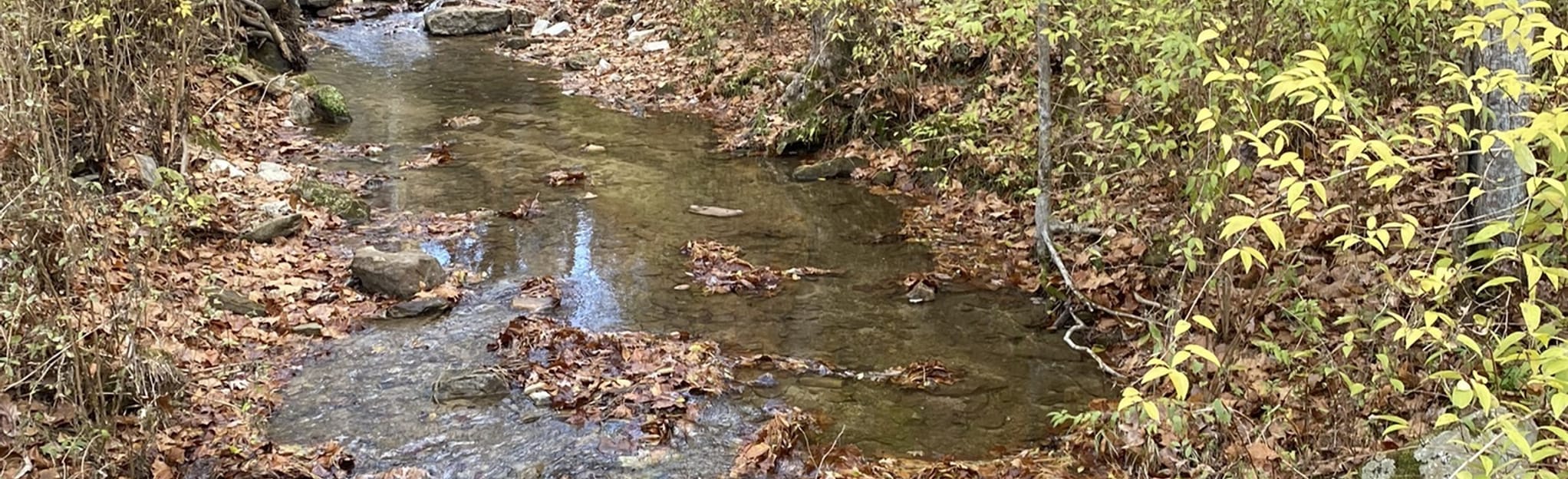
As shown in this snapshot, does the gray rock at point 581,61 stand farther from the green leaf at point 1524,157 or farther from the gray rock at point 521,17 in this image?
the green leaf at point 1524,157

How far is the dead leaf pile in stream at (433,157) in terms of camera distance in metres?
11.6

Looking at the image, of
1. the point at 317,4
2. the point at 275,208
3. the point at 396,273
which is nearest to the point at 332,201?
the point at 275,208

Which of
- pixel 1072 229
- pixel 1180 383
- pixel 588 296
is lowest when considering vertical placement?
pixel 588 296

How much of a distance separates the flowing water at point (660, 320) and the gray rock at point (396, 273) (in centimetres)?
40

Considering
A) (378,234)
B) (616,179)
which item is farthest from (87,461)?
(616,179)

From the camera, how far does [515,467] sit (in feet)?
17.8

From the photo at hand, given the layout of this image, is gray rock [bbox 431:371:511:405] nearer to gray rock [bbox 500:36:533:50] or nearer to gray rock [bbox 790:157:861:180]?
gray rock [bbox 790:157:861:180]

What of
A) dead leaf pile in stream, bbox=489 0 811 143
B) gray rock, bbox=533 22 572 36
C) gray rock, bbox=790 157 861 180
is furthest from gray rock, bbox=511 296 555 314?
gray rock, bbox=533 22 572 36

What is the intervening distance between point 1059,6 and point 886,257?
238cm

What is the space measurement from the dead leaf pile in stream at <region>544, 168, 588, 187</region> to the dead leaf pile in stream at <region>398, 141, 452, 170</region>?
132 cm

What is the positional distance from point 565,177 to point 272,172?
2.75 m

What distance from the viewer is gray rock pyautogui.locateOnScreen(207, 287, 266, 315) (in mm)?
7039

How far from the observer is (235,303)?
7.17m

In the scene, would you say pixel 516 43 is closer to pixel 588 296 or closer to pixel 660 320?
pixel 588 296
